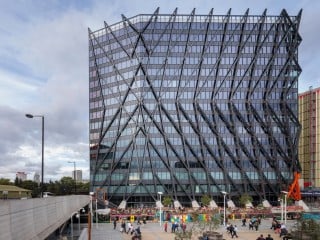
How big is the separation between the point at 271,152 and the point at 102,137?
1839 inches

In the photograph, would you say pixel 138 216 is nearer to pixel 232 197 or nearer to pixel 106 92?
pixel 232 197

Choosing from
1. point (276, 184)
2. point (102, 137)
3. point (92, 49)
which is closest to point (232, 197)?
point (276, 184)

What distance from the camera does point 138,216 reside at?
253 feet

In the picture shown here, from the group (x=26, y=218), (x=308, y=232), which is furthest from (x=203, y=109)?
(x=26, y=218)

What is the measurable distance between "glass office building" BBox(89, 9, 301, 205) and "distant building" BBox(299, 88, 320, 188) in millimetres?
22746

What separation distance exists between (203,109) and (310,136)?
46.1 m

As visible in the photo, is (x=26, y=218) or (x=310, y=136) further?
(x=310, y=136)

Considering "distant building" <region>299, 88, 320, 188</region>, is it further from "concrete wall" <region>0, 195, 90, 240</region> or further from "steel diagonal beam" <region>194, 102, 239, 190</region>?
"concrete wall" <region>0, 195, 90, 240</region>

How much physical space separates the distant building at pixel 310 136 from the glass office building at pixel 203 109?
2275 centimetres

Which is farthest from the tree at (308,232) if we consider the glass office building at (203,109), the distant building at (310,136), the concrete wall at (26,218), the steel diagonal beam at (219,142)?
the distant building at (310,136)

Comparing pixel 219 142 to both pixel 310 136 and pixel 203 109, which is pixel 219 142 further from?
pixel 310 136

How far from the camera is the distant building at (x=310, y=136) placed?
5507 inches

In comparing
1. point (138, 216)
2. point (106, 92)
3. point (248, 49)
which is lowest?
point (138, 216)

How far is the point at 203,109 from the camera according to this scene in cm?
11744
